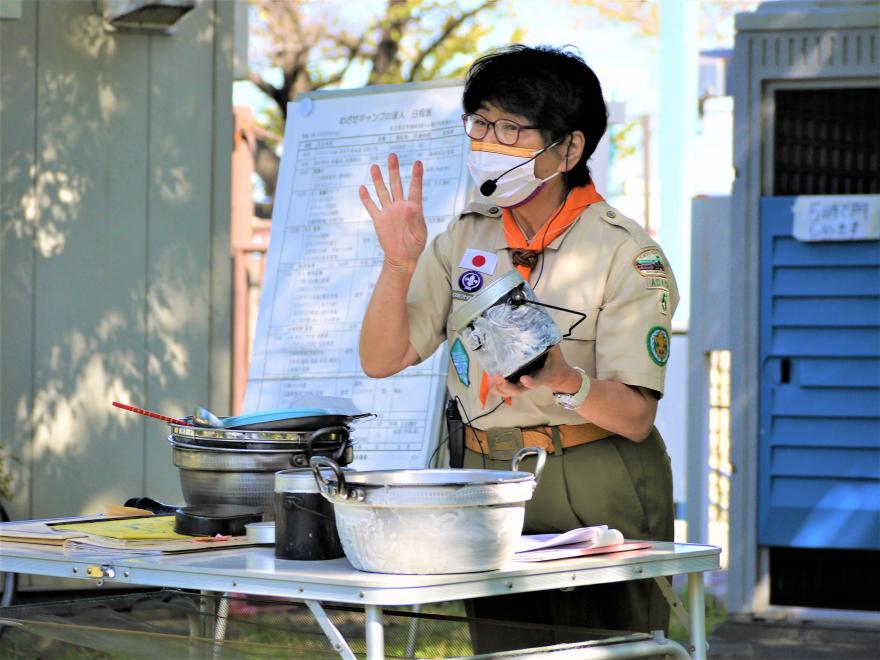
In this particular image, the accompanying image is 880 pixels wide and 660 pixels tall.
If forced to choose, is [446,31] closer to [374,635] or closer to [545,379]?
[545,379]

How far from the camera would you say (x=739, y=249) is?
5.69 metres

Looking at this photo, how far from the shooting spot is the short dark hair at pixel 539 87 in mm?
2508

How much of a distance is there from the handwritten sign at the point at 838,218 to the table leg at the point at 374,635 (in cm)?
409

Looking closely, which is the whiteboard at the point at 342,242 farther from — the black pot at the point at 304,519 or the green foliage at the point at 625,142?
the green foliage at the point at 625,142

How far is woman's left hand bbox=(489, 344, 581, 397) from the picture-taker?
6.62ft

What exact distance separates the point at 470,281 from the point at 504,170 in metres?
0.22

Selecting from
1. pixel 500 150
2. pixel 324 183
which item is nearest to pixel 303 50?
pixel 324 183

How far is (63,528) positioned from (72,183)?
349 cm

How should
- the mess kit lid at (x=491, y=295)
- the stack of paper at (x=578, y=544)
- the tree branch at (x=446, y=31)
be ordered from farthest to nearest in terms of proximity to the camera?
the tree branch at (x=446, y=31)
the stack of paper at (x=578, y=544)
the mess kit lid at (x=491, y=295)

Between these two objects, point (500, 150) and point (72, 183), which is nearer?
point (500, 150)

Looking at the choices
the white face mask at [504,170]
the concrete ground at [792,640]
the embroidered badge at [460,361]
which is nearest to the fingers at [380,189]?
the white face mask at [504,170]

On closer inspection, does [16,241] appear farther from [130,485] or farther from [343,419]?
[343,419]

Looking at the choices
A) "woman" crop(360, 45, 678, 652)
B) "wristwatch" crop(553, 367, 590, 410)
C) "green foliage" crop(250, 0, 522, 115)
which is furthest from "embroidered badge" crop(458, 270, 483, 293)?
"green foliage" crop(250, 0, 522, 115)

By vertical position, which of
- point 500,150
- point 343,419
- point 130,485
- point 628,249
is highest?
point 500,150
